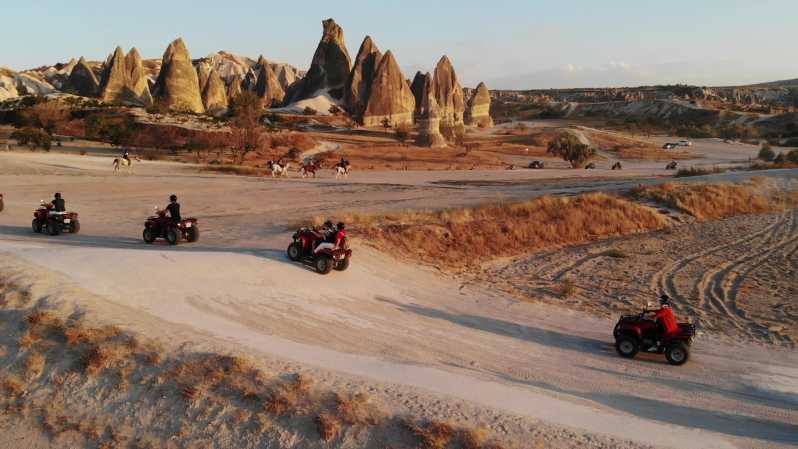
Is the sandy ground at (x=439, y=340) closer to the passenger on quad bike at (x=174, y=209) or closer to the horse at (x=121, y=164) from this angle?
the passenger on quad bike at (x=174, y=209)

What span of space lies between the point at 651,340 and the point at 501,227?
1062cm

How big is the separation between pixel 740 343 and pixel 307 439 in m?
8.71

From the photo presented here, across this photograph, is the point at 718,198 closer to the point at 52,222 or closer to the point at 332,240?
the point at 332,240

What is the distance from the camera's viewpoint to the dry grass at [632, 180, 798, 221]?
27203 millimetres

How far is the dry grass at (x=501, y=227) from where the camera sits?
17.8 meters

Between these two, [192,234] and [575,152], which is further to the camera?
[575,152]

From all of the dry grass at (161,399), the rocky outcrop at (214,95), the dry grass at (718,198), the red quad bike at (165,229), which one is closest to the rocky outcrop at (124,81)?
the rocky outcrop at (214,95)

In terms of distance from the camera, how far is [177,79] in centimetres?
7556

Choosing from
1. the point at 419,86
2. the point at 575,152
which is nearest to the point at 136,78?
the point at 419,86

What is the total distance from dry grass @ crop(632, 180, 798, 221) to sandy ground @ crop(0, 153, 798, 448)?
9.02 m

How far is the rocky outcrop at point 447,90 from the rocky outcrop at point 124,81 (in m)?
37.9

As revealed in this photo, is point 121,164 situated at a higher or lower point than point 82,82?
lower

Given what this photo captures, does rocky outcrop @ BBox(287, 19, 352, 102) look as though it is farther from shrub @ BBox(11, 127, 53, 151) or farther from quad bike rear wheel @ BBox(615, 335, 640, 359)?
quad bike rear wheel @ BBox(615, 335, 640, 359)

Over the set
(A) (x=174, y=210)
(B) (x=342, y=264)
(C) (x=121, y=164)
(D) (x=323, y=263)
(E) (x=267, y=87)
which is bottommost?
(B) (x=342, y=264)
